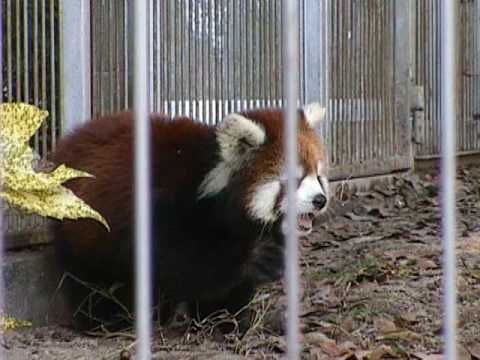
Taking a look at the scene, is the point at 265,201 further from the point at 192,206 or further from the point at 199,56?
the point at 199,56

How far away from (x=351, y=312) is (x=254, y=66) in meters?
2.52

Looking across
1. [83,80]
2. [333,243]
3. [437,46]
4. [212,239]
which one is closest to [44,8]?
[83,80]

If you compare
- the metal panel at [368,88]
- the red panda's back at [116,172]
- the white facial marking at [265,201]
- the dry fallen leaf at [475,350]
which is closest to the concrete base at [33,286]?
the red panda's back at [116,172]

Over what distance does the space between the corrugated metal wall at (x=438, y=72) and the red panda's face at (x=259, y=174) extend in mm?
3922

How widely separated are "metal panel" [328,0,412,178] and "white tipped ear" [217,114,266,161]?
2.69 metres

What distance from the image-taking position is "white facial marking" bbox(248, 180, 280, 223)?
521 cm

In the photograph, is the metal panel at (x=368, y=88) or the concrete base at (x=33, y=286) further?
the metal panel at (x=368, y=88)

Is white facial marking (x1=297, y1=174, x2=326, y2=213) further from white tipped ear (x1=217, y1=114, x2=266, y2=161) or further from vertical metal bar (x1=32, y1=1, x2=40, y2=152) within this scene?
vertical metal bar (x1=32, y1=1, x2=40, y2=152)

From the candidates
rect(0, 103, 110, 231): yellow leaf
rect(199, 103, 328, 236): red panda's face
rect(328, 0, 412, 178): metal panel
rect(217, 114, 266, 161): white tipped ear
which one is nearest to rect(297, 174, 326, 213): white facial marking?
rect(199, 103, 328, 236): red panda's face

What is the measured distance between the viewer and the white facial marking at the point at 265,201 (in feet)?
17.1

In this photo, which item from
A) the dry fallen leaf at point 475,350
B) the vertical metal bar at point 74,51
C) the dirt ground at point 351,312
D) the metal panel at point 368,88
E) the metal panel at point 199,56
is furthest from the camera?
the metal panel at point 368,88

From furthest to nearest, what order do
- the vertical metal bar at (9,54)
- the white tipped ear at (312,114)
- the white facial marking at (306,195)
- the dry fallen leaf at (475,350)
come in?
the white tipped ear at (312,114), the vertical metal bar at (9,54), the white facial marking at (306,195), the dry fallen leaf at (475,350)

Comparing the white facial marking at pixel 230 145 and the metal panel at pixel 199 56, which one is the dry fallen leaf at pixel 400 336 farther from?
the metal panel at pixel 199 56

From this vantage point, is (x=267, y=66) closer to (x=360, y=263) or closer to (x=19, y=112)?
(x=360, y=263)
